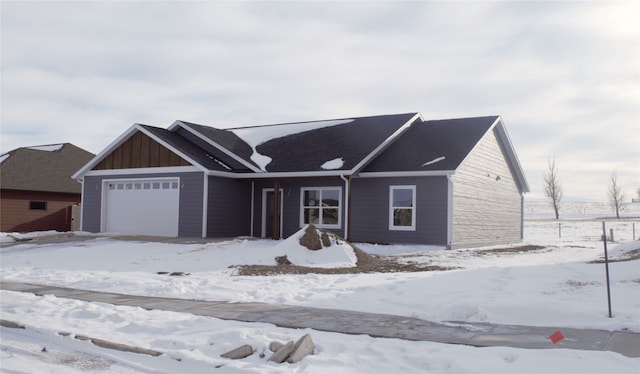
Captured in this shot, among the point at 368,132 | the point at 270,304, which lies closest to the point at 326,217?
the point at 368,132

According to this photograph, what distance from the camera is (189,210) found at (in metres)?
22.7

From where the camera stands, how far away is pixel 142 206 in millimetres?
24203

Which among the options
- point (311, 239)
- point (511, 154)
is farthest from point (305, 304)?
point (511, 154)

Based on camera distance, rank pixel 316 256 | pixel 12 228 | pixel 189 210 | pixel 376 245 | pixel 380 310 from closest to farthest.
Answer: pixel 380 310
pixel 316 256
pixel 376 245
pixel 189 210
pixel 12 228

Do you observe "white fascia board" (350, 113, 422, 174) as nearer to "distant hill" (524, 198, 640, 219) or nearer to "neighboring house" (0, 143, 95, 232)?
"neighboring house" (0, 143, 95, 232)

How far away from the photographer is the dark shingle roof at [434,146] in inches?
843

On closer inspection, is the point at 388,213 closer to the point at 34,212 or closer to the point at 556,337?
the point at 556,337

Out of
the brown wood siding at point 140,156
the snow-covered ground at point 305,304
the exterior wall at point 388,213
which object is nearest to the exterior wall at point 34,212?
the brown wood siding at point 140,156

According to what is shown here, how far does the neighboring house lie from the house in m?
5.58

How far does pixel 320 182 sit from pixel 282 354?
55.0 ft

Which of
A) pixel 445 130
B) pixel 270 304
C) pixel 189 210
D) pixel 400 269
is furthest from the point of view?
pixel 445 130

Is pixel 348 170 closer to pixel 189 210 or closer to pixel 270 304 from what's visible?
pixel 189 210

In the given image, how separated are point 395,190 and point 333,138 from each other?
4.99 m

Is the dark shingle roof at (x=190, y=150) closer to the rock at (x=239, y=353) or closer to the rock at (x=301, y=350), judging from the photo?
the rock at (x=239, y=353)
